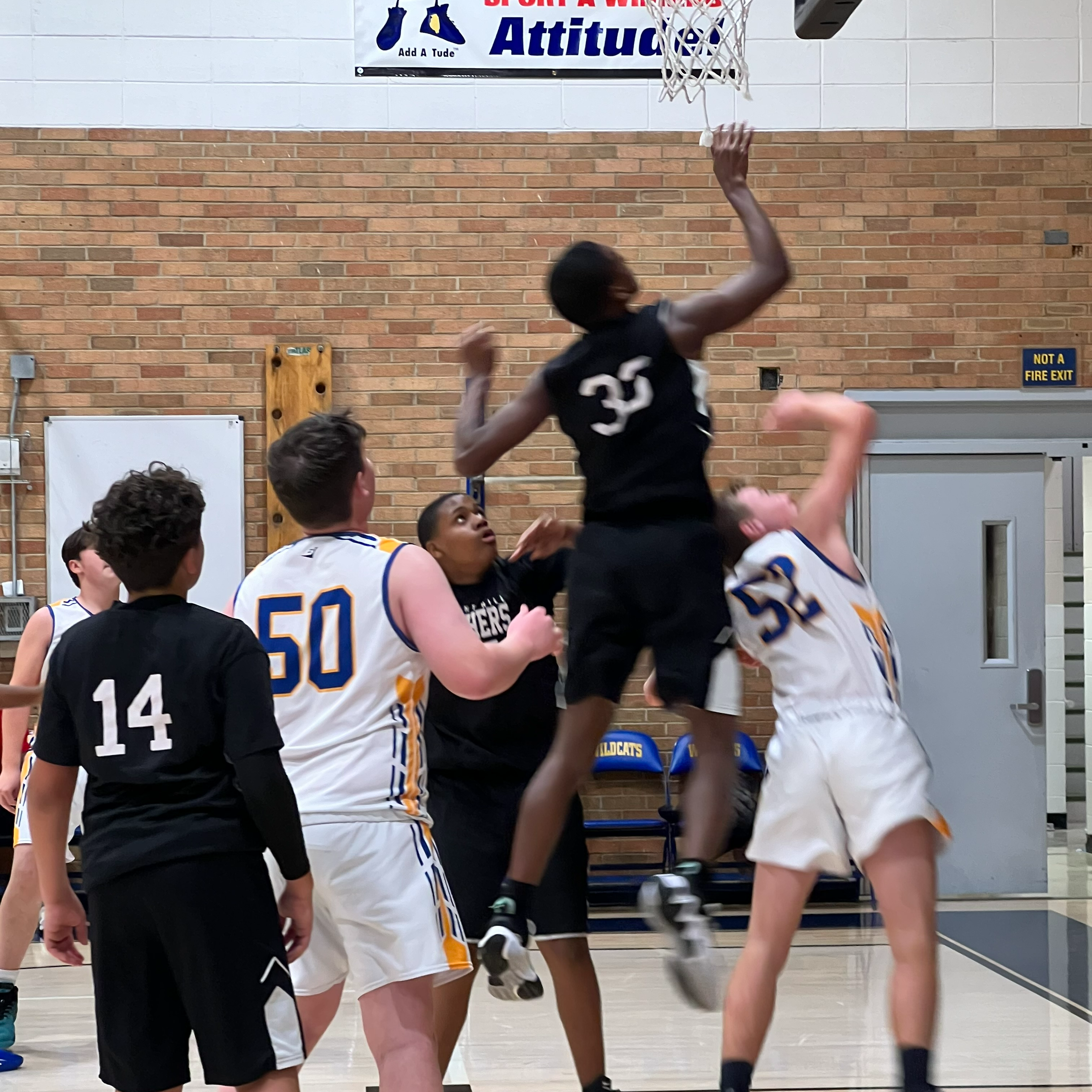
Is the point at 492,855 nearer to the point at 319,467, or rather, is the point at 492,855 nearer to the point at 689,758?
the point at 319,467

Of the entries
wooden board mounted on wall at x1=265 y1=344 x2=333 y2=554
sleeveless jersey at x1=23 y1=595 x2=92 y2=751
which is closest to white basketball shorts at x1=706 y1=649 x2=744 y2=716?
sleeveless jersey at x1=23 y1=595 x2=92 y2=751

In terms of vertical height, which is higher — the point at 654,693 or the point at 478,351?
the point at 478,351

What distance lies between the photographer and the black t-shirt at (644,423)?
3135 millimetres

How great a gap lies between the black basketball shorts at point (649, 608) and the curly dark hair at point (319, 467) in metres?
0.58

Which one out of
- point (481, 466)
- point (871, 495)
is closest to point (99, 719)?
point (481, 466)

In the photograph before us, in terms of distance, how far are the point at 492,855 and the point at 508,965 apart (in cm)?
104

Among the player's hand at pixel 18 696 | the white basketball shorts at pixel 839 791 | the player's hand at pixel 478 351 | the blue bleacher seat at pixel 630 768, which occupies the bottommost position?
the blue bleacher seat at pixel 630 768

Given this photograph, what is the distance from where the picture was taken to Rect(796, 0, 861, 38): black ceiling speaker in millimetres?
5445

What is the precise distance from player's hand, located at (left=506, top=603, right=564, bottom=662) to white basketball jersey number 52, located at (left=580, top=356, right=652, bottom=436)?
46 centimetres

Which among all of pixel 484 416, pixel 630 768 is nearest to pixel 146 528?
pixel 484 416

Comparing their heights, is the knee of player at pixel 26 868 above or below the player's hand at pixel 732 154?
below

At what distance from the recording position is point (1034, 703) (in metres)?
8.85

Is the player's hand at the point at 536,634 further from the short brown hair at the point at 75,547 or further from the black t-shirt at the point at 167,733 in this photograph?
the short brown hair at the point at 75,547

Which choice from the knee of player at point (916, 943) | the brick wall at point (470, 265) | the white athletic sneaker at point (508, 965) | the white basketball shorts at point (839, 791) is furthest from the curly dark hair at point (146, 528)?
the brick wall at point (470, 265)
